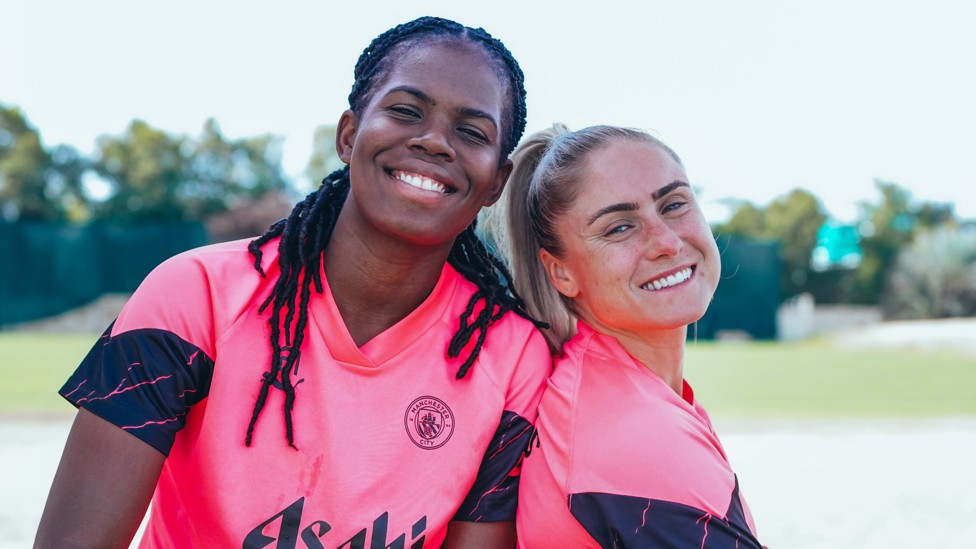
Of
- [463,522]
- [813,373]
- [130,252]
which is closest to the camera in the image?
[463,522]

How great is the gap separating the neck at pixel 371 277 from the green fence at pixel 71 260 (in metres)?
17.5

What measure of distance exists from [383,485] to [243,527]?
0.30 metres

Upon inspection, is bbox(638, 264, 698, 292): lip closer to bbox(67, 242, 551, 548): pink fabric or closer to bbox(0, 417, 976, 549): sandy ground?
bbox(67, 242, 551, 548): pink fabric

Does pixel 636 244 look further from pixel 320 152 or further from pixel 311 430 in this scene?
pixel 320 152

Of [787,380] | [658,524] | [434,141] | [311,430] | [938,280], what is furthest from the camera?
[938,280]

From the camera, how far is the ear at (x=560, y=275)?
7.50 ft

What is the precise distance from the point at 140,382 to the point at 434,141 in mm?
806

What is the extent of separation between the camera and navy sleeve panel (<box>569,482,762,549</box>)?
170cm

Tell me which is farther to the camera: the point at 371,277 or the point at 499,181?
the point at 499,181

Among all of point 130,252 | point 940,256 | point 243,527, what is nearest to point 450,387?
point 243,527

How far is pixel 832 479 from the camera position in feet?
18.2

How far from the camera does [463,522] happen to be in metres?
2.06

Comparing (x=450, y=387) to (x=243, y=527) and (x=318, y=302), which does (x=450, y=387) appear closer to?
(x=318, y=302)

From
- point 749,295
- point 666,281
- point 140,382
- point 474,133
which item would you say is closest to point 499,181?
point 474,133
